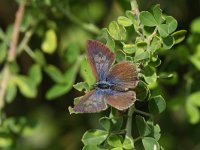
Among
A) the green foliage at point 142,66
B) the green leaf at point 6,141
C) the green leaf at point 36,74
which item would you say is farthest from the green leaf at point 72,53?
the green foliage at point 142,66

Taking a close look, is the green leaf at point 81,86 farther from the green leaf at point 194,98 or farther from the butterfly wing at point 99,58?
the green leaf at point 194,98

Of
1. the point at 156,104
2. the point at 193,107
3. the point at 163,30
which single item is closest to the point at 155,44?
the point at 163,30

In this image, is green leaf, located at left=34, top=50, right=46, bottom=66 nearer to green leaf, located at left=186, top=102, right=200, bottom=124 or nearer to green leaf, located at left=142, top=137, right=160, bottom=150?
green leaf, located at left=186, top=102, right=200, bottom=124

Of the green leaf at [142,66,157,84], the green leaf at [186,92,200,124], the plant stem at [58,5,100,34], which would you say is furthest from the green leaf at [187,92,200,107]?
the green leaf at [142,66,157,84]

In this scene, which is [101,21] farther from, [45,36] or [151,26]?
[151,26]

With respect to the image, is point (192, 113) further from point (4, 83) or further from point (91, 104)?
point (91, 104)

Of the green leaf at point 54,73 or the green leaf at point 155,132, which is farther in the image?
the green leaf at point 54,73

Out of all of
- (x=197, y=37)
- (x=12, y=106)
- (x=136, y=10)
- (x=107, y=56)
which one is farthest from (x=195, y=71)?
(x=12, y=106)
